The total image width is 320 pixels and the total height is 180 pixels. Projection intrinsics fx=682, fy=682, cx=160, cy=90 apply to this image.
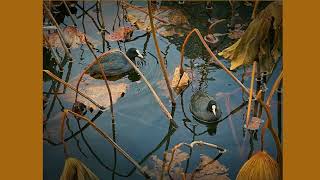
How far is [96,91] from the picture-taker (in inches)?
102

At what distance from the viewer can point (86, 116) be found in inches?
101

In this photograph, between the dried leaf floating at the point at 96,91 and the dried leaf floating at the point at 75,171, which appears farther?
the dried leaf floating at the point at 96,91

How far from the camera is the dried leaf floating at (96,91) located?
258 centimetres

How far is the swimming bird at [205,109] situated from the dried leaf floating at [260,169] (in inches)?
8.5

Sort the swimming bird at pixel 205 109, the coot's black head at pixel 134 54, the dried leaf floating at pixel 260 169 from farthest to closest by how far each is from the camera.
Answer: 1. the coot's black head at pixel 134 54
2. the swimming bird at pixel 205 109
3. the dried leaf floating at pixel 260 169

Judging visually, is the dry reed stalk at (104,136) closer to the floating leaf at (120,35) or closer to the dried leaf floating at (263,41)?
the floating leaf at (120,35)

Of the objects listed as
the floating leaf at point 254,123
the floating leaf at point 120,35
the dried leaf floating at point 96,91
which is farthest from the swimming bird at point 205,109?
the floating leaf at point 120,35

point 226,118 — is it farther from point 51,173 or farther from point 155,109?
point 51,173

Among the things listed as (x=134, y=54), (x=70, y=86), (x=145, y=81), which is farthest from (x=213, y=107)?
(x=70, y=86)

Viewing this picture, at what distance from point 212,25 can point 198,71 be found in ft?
0.69

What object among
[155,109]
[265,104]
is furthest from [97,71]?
[265,104]

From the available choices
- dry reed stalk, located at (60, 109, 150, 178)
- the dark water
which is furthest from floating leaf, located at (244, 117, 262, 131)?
dry reed stalk, located at (60, 109, 150, 178)

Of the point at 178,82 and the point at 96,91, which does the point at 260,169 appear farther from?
the point at 96,91

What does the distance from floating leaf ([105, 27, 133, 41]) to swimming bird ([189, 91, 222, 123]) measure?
39 cm
